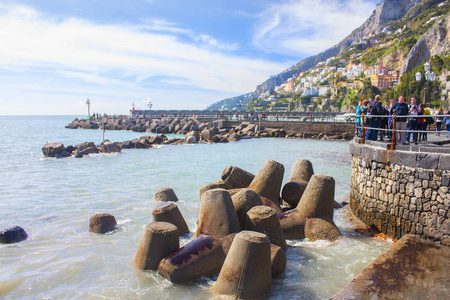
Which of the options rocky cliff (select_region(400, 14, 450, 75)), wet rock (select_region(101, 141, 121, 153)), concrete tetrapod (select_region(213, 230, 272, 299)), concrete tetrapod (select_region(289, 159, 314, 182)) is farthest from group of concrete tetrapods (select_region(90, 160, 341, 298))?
rocky cliff (select_region(400, 14, 450, 75))

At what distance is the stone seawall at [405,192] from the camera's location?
6.72 meters

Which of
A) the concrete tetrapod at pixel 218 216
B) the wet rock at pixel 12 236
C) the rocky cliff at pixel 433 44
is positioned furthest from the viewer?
the rocky cliff at pixel 433 44

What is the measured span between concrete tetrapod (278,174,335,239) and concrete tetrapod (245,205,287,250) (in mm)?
1174

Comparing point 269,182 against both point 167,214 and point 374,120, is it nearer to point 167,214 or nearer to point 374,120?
point 167,214

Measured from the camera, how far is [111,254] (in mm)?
7297

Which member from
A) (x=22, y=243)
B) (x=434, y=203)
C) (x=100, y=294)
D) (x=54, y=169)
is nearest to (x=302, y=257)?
(x=434, y=203)

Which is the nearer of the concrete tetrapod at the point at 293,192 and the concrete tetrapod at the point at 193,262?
the concrete tetrapod at the point at 193,262

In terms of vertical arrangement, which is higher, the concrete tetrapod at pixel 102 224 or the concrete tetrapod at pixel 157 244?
the concrete tetrapod at pixel 157 244

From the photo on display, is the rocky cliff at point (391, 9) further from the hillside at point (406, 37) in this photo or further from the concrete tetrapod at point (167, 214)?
the concrete tetrapod at point (167, 214)

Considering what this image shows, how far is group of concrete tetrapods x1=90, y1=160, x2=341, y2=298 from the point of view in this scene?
5059 mm

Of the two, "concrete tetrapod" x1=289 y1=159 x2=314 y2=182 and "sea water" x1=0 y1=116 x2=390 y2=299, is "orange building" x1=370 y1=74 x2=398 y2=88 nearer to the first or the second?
"sea water" x1=0 y1=116 x2=390 y2=299

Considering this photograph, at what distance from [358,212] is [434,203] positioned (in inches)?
101

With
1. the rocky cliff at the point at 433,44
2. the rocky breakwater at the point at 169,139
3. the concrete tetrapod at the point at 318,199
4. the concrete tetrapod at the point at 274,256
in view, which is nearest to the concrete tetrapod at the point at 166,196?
the concrete tetrapod at the point at 318,199

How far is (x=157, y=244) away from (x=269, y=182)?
379cm
